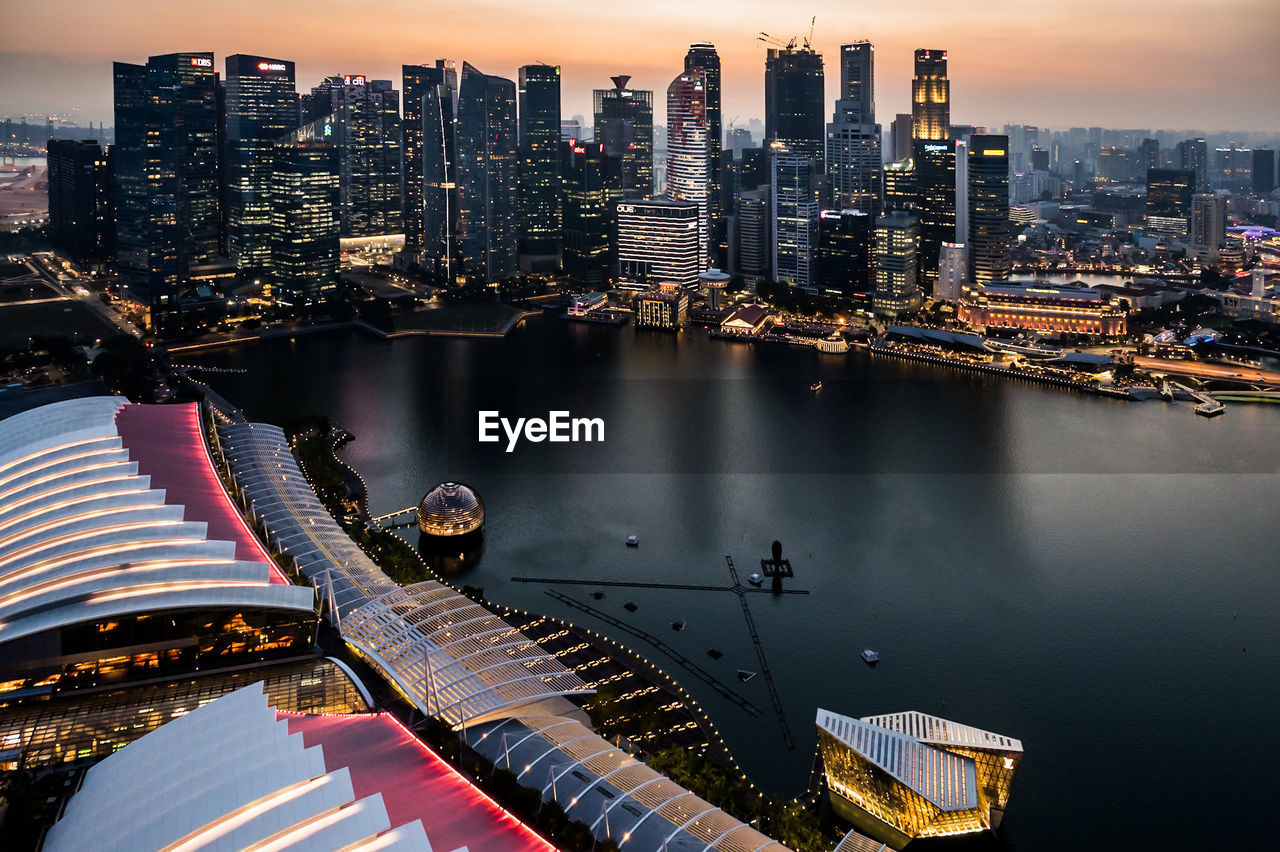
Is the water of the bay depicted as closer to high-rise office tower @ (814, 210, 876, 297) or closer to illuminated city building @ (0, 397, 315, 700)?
illuminated city building @ (0, 397, 315, 700)

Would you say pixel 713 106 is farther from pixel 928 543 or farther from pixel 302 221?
pixel 928 543

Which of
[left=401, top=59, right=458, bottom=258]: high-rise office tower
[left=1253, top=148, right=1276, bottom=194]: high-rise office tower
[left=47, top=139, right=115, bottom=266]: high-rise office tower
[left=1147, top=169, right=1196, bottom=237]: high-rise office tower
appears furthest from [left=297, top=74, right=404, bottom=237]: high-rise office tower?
[left=1253, top=148, right=1276, bottom=194]: high-rise office tower

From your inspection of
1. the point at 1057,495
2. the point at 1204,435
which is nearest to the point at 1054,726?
the point at 1057,495

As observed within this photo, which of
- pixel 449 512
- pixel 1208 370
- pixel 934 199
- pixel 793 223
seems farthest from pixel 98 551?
pixel 934 199

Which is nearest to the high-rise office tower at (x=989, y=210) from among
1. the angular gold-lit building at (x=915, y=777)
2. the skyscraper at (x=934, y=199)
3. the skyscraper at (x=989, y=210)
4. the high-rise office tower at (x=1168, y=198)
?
the skyscraper at (x=989, y=210)

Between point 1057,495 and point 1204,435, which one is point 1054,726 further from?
point 1204,435

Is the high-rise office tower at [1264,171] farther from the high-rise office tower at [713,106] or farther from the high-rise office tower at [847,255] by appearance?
the high-rise office tower at [847,255]

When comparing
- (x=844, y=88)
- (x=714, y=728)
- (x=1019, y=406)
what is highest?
(x=844, y=88)
